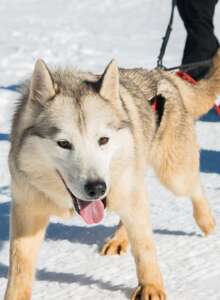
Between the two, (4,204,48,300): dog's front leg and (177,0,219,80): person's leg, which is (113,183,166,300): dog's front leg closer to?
(4,204,48,300): dog's front leg

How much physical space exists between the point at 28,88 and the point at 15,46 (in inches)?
293

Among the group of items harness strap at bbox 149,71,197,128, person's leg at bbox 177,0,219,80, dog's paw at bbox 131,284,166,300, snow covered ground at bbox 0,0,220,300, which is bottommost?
snow covered ground at bbox 0,0,220,300

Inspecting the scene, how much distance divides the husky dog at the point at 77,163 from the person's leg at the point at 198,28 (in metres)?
2.61

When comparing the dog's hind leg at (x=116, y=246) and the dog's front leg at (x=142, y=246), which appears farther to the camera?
the dog's hind leg at (x=116, y=246)

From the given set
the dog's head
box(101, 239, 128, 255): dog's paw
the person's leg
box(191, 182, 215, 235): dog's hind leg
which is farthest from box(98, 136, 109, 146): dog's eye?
the person's leg

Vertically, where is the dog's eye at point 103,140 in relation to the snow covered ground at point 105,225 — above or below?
above

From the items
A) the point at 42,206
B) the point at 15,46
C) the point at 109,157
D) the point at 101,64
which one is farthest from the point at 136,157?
the point at 15,46

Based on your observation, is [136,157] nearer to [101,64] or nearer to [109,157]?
[109,157]

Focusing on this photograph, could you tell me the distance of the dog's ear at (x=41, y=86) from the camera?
3279 mm

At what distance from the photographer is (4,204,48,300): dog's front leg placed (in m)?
3.44

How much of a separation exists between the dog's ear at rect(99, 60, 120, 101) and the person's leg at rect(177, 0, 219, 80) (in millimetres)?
3072

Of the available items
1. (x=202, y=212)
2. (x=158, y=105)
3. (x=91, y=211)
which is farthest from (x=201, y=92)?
(x=91, y=211)

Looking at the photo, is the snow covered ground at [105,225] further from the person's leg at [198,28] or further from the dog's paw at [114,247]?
the person's leg at [198,28]

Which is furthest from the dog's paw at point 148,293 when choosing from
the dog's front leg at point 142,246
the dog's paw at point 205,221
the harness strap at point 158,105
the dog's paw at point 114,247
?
the harness strap at point 158,105
